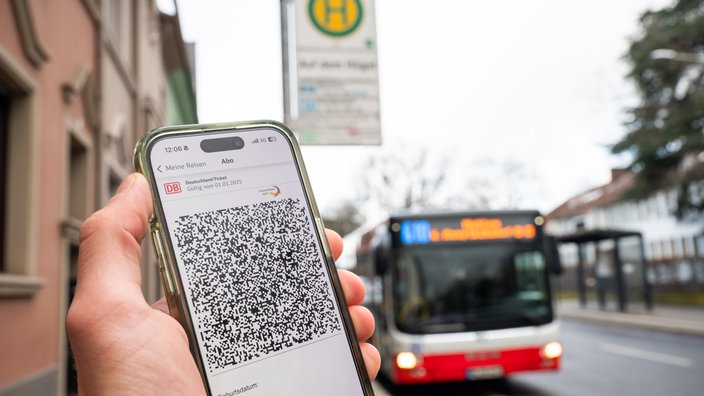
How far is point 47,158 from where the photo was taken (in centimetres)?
715

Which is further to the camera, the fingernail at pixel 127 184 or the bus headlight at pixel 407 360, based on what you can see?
the bus headlight at pixel 407 360

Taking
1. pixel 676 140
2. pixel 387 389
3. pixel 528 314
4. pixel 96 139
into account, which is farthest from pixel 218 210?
pixel 676 140

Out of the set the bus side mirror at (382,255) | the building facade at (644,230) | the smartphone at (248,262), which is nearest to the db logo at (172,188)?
the smartphone at (248,262)

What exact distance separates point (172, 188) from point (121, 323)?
43 centimetres

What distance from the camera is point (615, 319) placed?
22.1m

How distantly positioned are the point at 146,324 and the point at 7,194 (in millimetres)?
5721

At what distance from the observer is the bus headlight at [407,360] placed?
8.23 m

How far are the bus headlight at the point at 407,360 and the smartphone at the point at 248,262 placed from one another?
6674 millimetres

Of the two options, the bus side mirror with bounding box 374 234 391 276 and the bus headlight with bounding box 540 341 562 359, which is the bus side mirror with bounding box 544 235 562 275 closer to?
the bus headlight with bounding box 540 341 562 359

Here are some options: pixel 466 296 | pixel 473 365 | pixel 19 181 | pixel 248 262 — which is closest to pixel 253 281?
pixel 248 262

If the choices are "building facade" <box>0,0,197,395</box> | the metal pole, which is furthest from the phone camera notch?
"building facade" <box>0,0,197,395</box>

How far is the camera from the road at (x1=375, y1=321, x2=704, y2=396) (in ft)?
31.8

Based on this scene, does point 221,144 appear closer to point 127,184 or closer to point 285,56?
point 127,184

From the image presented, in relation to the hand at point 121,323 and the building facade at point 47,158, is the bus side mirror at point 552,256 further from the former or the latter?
the hand at point 121,323
